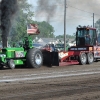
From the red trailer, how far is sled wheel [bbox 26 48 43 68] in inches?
42.4

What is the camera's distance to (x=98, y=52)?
28688 millimetres

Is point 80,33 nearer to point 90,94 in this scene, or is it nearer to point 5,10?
point 5,10

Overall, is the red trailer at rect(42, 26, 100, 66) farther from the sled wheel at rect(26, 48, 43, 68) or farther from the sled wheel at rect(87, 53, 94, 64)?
the sled wheel at rect(26, 48, 43, 68)

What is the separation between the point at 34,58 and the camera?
22.1m

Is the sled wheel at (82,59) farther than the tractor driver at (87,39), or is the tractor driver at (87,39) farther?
the tractor driver at (87,39)

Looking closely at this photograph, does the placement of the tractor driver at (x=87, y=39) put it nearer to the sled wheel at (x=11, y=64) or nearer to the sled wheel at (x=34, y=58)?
the sled wheel at (x=34, y=58)

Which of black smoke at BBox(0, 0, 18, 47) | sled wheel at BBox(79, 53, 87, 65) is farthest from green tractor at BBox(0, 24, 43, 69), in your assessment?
sled wheel at BBox(79, 53, 87, 65)

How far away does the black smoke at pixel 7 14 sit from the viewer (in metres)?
22.9

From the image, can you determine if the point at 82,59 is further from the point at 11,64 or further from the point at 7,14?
the point at 11,64

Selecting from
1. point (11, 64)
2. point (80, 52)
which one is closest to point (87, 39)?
point (80, 52)

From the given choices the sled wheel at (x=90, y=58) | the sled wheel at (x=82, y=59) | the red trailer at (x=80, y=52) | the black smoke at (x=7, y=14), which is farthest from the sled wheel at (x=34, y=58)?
the sled wheel at (x=90, y=58)

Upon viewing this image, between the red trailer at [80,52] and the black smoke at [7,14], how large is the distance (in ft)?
9.34

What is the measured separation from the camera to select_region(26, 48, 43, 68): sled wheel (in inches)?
862

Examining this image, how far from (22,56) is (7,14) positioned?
11.0 ft
